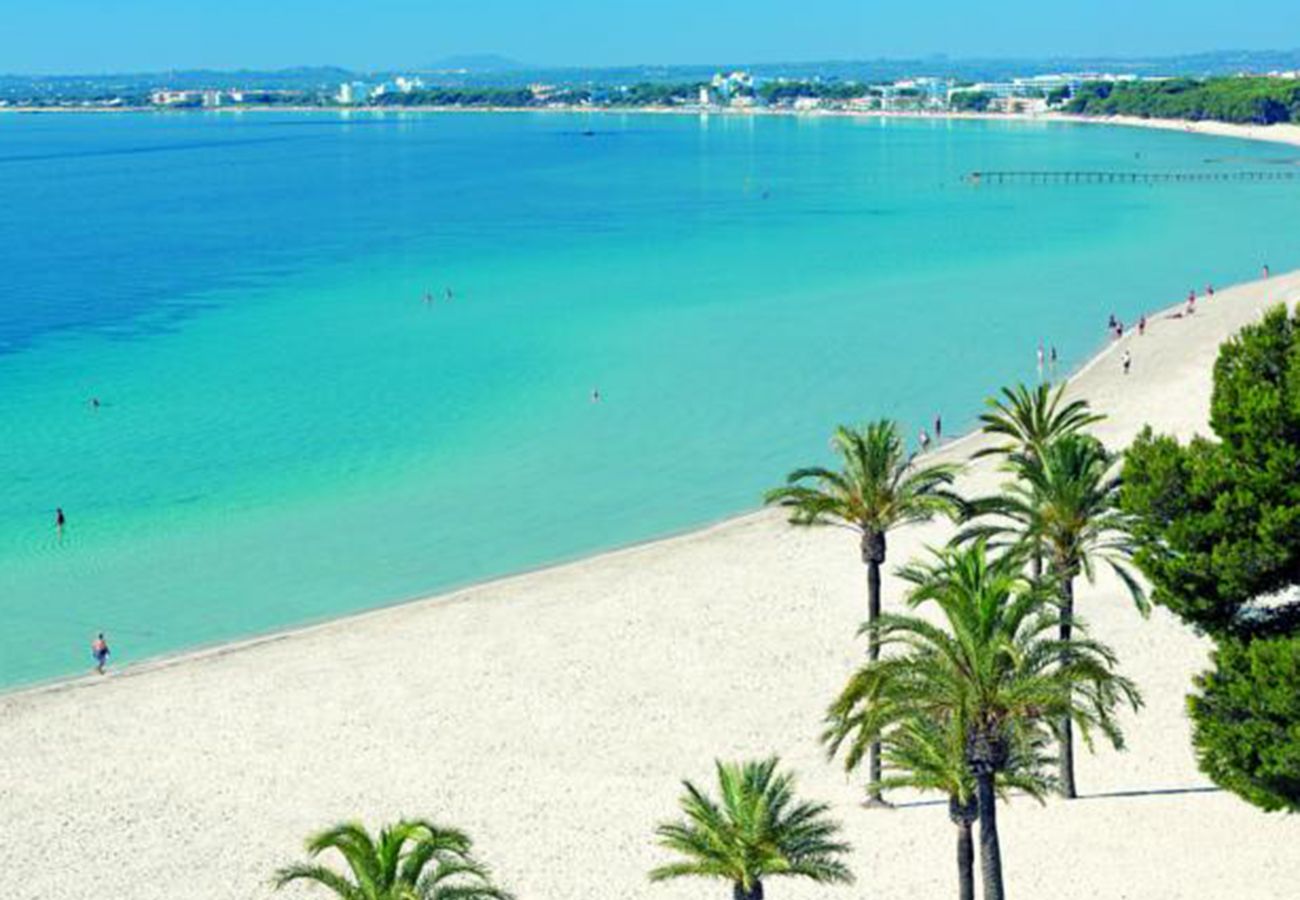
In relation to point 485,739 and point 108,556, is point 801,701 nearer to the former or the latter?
point 485,739

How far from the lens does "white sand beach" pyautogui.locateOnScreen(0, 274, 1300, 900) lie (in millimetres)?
24797

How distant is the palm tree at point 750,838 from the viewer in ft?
63.0

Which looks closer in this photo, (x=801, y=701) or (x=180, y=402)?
(x=801, y=701)

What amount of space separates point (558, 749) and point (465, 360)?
43806 millimetres

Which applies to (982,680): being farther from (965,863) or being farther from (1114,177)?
(1114,177)

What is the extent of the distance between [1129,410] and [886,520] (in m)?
29.7

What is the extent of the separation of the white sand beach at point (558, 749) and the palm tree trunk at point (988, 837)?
2.69m

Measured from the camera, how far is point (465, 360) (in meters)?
72.1

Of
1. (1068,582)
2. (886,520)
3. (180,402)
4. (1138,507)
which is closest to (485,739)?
(886,520)

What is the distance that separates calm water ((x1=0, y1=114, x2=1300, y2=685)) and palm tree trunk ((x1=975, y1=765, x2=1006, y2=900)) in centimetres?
2361

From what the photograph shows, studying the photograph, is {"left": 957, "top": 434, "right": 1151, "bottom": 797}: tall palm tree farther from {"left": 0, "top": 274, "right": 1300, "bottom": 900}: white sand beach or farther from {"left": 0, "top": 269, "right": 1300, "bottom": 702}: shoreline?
{"left": 0, "top": 269, "right": 1300, "bottom": 702}: shoreline

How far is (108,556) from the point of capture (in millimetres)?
45438

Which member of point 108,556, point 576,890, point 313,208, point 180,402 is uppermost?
point 313,208

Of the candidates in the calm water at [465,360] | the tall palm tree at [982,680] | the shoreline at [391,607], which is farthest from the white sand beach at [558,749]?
the calm water at [465,360]
